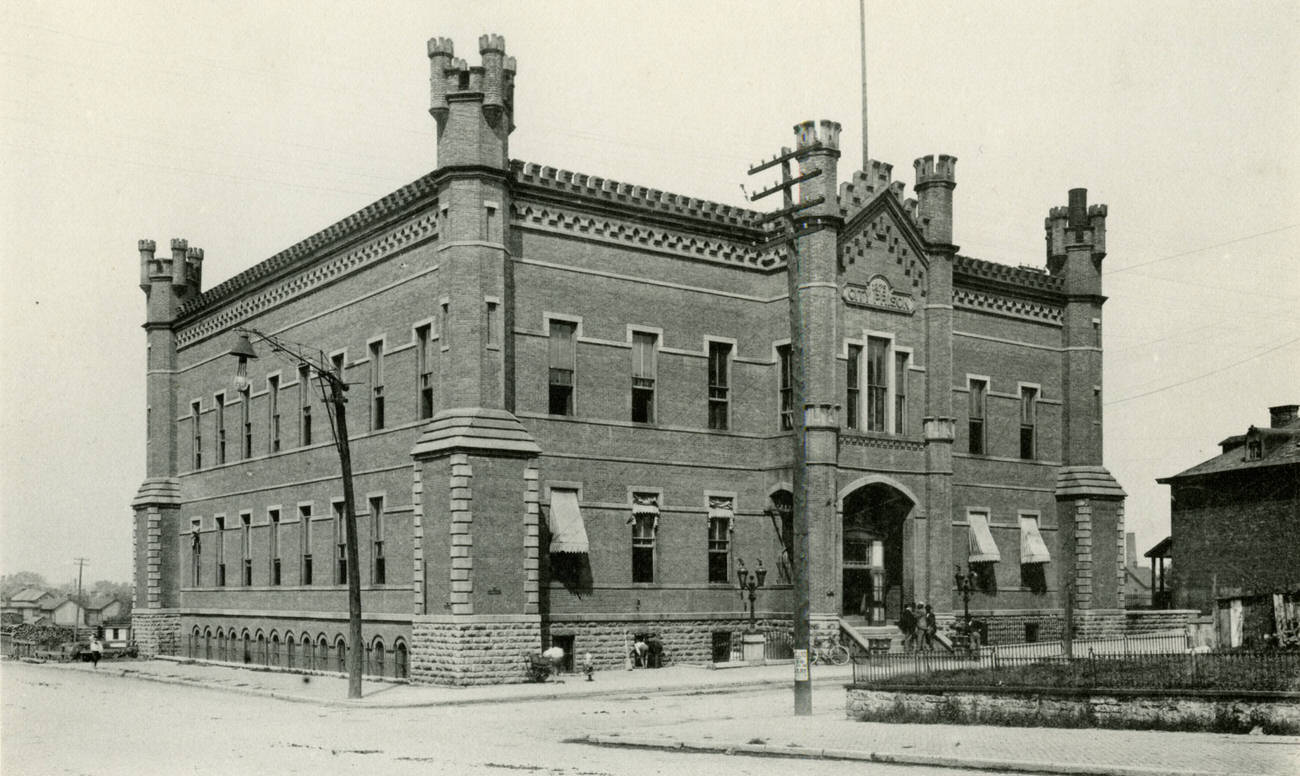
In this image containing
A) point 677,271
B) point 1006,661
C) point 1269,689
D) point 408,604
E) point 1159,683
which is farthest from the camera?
point 677,271

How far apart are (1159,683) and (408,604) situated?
2052 cm

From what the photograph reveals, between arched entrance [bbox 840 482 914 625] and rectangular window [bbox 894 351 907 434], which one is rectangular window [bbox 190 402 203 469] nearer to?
arched entrance [bbox 840 482 914 625]

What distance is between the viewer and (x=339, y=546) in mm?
39656

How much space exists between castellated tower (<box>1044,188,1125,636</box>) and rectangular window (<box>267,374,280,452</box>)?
26438 mm

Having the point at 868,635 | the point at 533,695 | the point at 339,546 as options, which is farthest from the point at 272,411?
the point at 868,635

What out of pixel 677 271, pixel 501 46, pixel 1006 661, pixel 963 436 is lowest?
pixel 1006 661

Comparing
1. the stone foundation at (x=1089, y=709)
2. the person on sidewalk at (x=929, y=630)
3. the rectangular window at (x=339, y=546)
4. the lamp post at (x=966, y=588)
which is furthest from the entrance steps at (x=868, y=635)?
the rectangular window at (x=339, y=546)

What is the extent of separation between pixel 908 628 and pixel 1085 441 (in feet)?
39.1

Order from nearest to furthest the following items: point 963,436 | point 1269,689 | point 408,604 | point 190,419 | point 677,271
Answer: point 1269,689, point 408,604, point 677,271, point 963,436, point 190,419

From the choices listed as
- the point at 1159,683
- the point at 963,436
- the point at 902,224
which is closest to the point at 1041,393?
the point at 963,436

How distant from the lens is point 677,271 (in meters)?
38.9

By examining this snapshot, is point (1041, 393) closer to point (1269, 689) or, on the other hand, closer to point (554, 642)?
point (554, 642)

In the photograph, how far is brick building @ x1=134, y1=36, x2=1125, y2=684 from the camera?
33.8 m

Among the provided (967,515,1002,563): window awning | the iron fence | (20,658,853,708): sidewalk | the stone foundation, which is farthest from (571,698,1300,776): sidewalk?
(967,515,1002,563): window awning
